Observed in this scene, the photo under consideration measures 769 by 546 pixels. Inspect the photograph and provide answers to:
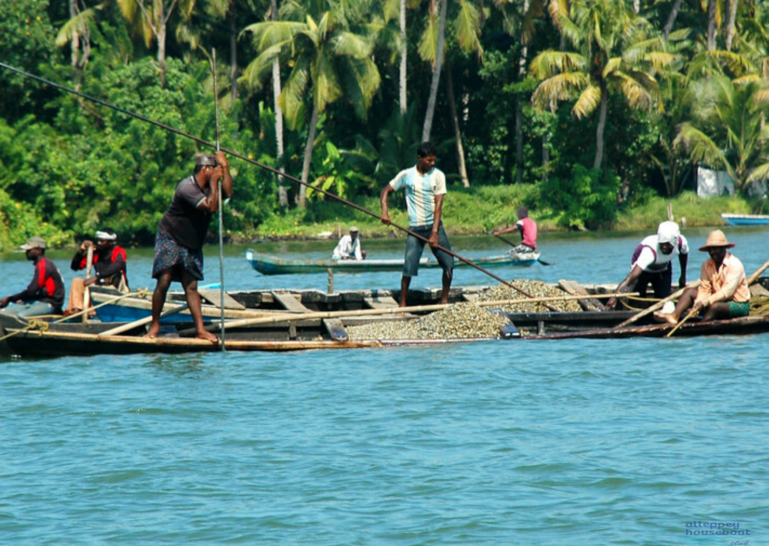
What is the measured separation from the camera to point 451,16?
35.3 metres

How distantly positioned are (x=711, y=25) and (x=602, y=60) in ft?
19.2

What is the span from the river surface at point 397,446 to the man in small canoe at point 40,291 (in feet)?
2.37

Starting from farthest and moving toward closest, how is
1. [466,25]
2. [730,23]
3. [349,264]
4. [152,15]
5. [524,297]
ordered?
[730,23] → [152,15] → [466,25] → [349,264] → [524,297]

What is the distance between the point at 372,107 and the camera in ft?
127

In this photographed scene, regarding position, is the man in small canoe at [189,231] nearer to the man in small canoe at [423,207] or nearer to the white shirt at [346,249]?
the man in small canoe at [423,207]

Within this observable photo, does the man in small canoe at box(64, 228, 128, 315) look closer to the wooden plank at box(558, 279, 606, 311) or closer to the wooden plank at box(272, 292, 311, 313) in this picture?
the wooden plank at box(272, 292, 311, 313)

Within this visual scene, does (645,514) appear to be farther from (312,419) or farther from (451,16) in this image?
(451,16)

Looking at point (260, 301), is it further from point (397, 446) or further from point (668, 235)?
point (397, 446)

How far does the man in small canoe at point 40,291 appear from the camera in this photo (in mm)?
10688

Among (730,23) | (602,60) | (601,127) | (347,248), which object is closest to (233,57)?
(602,60)

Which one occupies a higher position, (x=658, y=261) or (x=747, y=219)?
(x=747, y=219)

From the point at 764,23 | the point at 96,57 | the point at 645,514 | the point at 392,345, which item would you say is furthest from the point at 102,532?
the point at 764,23

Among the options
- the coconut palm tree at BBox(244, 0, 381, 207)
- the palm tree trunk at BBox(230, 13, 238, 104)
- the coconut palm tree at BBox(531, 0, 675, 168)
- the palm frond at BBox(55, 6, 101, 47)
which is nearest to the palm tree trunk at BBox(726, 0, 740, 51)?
the coconut palm tree at BBox(531, 0, 675, 168)

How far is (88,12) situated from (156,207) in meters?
7.29
